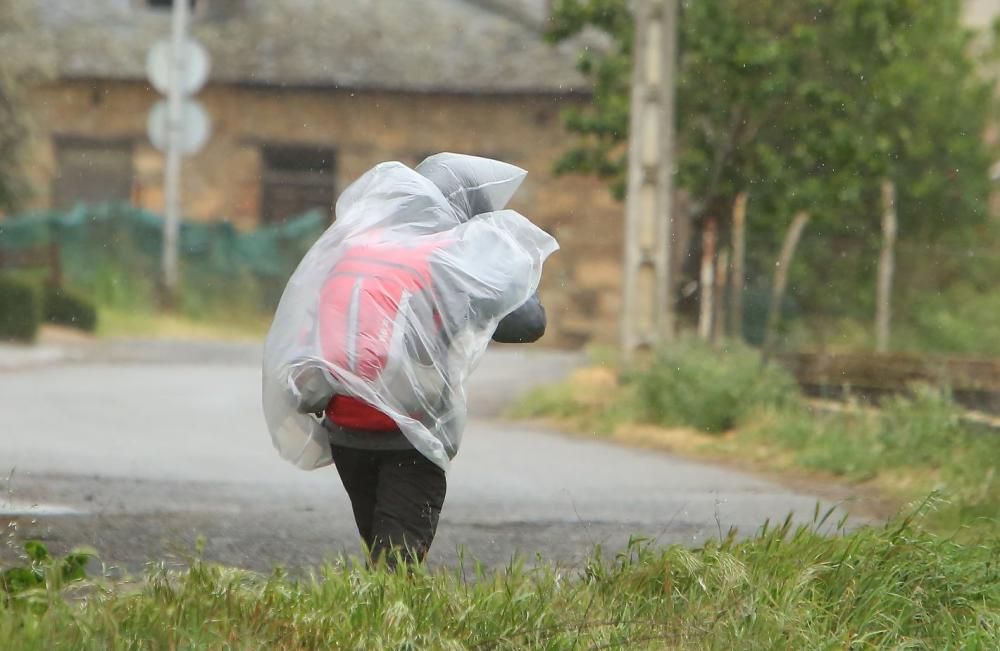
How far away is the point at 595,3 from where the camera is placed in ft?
66.2

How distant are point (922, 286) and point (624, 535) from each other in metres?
14.6

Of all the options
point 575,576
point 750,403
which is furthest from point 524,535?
point 750,403

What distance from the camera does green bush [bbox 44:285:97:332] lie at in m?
22.9

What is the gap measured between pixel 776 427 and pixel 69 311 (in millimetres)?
13027

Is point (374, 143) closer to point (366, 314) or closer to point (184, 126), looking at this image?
point (184, 126)

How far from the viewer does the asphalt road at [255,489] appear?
7543 millimetres

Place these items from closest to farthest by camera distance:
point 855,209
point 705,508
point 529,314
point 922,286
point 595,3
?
1. point 529,314
2. point 705,508
3. point 595,3
4. point 922,286
5. point 855,209

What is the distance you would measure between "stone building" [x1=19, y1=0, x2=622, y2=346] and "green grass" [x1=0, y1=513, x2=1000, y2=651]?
81.1ft

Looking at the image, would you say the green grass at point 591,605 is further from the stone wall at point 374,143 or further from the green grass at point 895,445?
the stone wall at point 374,143

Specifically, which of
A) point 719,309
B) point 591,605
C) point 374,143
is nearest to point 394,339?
point 591,605

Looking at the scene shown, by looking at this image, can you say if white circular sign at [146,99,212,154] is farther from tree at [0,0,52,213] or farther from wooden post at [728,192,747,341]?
wooden post at [728,192,747,341]

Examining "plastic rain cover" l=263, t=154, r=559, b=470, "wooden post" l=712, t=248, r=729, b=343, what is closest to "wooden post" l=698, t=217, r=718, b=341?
"wooden post" l=712, t=248, r=729, b=343

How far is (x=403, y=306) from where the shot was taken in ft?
16.6

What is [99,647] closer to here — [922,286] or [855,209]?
[922,286]
